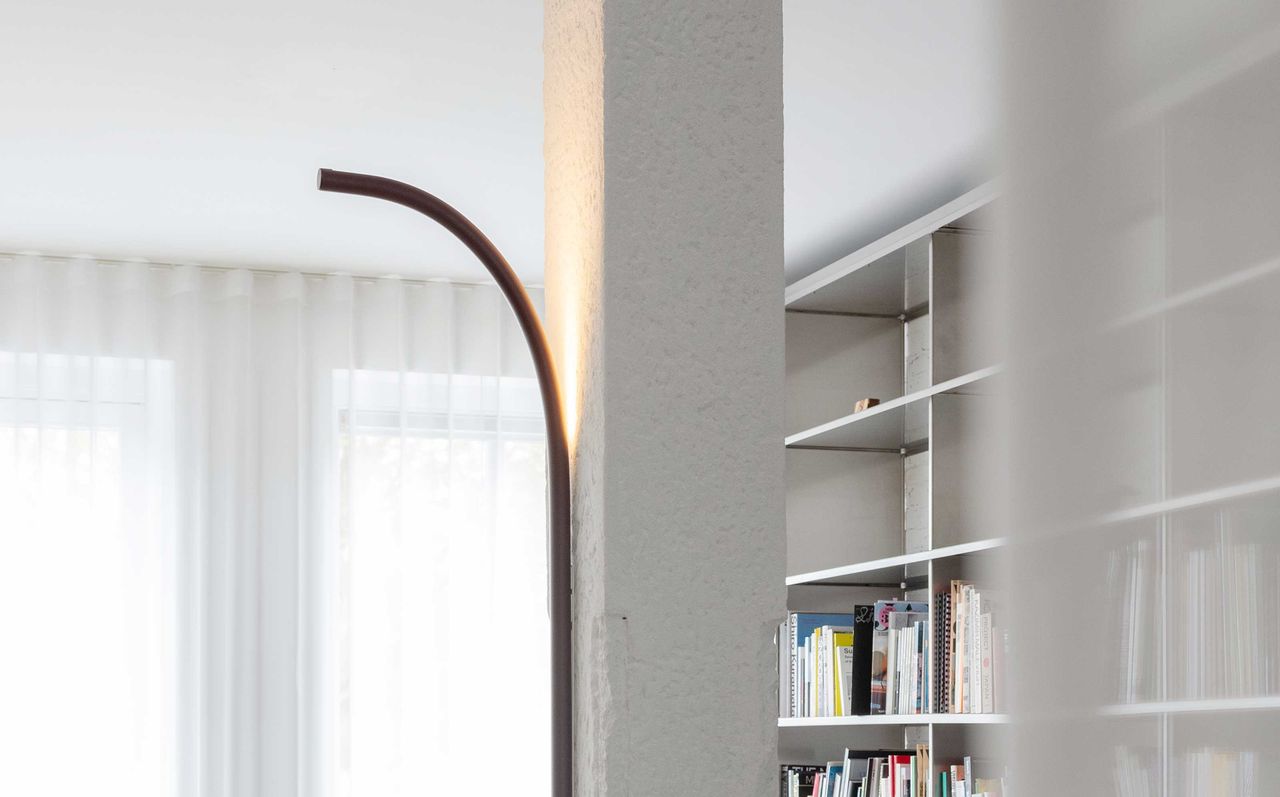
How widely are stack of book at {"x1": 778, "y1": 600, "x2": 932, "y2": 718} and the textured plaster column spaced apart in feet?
6.73

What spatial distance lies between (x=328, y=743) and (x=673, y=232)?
328 centimetres

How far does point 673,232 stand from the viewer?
64.1 inches

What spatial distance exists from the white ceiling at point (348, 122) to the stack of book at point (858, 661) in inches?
45.5

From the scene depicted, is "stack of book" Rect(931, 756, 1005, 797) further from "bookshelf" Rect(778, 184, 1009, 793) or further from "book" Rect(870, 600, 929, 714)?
"book" Rect(870, 600, 929, 714)

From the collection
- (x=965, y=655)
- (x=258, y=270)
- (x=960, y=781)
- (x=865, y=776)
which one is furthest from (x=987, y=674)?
(x=258, y=270)

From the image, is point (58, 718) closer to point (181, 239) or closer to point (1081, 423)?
point (181, 239)

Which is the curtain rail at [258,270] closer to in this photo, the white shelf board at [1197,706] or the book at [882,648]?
the book at [882,648]

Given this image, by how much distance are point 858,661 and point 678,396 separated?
244 cm

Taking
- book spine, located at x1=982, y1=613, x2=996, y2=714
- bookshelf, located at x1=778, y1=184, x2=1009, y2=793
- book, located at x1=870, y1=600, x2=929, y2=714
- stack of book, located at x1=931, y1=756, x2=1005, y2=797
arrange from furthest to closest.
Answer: book, located at x1=870, y1=600, x2=929, y2=714 < bookshelf, located at x1=778, y1=184, x2=1009, y2=793 < stack of book, located at x1=931, y1=756, x2=1005, y2=797 < book spine, located at x1=982, y1=613, x2=996, y2=714

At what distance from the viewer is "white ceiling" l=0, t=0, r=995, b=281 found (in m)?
2.74

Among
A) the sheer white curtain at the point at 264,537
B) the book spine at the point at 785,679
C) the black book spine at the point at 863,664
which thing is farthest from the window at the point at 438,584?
the black book spine at the point at 863,664

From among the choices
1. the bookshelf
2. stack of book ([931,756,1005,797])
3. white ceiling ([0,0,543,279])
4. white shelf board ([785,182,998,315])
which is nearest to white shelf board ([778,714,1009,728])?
the bookshelf

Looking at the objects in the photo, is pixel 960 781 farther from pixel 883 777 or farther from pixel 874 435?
pixel 874 435

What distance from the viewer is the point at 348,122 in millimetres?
3293
